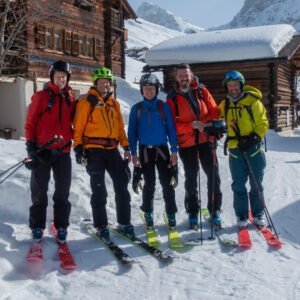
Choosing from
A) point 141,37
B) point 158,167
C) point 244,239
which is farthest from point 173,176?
point 141,37

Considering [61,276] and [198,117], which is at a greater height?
[198,117]

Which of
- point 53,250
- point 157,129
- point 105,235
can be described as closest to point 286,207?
point 157,129

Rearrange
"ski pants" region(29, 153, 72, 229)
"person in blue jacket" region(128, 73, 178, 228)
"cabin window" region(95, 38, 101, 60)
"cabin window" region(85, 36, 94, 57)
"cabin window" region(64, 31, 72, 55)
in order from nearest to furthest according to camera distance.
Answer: "ski pants" region(29, 153, 72, 229)
"person in blue jacket" region(128, 73, 178, 228)
"cabin window" region(64, 31, 72, 55)
"cabin window" region(85, 36, 94, 57)
"cabin window" region(95, 38, 101, 60)

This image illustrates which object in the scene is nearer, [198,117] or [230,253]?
[230,253]

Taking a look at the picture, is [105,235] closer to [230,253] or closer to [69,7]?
[230,253]

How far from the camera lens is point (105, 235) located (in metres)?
4.93

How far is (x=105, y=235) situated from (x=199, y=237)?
1188mm

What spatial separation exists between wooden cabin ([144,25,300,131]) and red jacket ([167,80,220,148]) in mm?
15834

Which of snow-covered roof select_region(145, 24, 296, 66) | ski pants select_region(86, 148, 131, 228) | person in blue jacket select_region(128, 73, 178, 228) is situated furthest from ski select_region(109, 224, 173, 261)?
snow-covered roof select_region(145, 24, 296, 66)

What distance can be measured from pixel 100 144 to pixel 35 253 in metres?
1.44

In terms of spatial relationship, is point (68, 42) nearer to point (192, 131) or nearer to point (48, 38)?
point (48, 38)

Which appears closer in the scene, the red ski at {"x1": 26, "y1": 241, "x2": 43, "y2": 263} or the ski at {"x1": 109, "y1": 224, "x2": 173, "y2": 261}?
the red ski at {"x1": 26, "y1": 241, "x2": 43, "y2": 263}

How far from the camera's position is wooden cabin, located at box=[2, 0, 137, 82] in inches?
711

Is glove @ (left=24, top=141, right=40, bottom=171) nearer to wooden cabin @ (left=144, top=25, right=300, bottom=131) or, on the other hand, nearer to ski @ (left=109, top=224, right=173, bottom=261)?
ski @ (left=109, top=224, right=173, bottom=261)
